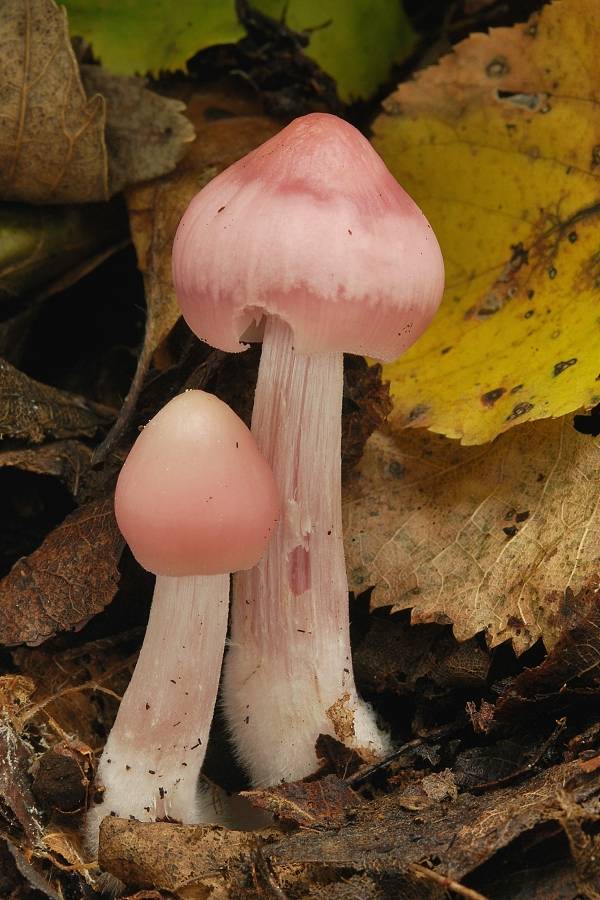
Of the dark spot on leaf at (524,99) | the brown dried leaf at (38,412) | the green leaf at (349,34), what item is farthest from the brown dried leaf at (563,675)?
the green leaf at (349,34)

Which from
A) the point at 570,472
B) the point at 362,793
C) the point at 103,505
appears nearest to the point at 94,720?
the point at 103,505

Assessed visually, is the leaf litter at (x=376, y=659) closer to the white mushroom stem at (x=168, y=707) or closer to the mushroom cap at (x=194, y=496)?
the white mushroom stem at (x=168, y=707)

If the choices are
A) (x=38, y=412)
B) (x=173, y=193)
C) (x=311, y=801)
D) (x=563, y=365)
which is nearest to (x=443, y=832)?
(x=311, y=801)

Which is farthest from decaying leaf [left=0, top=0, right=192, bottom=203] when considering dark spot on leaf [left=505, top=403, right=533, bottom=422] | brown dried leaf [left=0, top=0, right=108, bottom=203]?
dark spot on leaf [left=505, top=403, right=533, bottom=422]

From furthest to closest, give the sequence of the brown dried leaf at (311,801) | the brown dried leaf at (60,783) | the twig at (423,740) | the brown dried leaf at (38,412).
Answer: the brown dried leaf at (38,412) < the twig at (423,740) < the brown dried leaf at (60,783) < the brown dried leaf at (311,801)

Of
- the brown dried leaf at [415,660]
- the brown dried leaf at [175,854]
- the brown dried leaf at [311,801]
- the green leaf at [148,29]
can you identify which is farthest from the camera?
the green leaf at [148,29]

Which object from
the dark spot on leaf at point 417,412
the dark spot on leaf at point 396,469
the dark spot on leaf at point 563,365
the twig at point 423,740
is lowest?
the twig at point 423,740

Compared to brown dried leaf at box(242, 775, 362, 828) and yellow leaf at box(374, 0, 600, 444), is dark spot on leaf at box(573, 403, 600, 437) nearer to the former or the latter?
yellow leaf at box(374, 0, 600, 444)

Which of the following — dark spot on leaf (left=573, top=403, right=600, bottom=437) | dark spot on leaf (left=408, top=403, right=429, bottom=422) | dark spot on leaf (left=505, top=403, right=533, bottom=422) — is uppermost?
dark spot on leaf (left=505, top=403, right=533, bottom=422)
